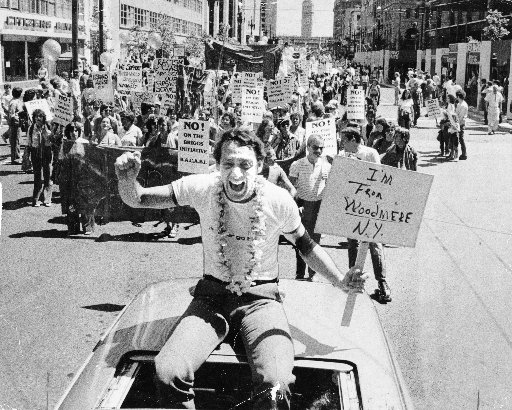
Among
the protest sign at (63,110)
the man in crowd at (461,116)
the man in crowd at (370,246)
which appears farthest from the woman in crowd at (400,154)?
the man in crowd at (461,116)

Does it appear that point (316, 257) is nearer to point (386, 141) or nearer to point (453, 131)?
point (386, 141)

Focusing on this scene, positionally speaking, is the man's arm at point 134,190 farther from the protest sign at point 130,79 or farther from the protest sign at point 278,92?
the protest sign at point 130,79

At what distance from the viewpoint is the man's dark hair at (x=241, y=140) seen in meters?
3.77

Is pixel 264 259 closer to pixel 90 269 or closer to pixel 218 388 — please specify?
pixel 218 388

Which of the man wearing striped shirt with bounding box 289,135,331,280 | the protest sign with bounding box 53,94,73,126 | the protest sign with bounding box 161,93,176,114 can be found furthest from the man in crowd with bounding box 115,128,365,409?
the protest sign with bounding box 161,93,176,114

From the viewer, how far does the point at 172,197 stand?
380cm

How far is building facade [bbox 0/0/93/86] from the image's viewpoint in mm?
43750

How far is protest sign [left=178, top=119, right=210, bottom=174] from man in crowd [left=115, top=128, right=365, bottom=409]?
229 inches

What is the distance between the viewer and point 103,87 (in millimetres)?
16453

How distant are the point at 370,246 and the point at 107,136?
565 cm

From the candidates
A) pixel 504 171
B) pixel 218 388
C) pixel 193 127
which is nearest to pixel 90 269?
pixel 193 127

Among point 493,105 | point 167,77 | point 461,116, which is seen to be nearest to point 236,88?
point 167,77

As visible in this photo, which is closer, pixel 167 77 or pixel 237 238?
pixel 237 238

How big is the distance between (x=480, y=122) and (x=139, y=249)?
24.1 m
